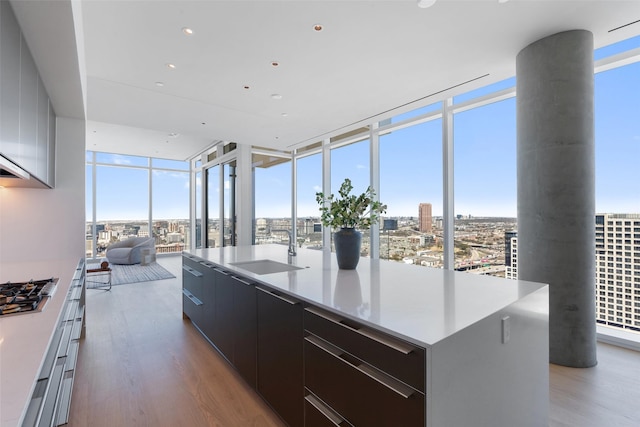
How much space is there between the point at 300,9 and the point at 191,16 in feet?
2.82

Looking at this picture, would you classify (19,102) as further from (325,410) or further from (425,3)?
(425,3)

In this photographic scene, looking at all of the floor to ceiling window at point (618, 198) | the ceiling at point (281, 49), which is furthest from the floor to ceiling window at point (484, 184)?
the floor to ceiling window at point (618, 198)

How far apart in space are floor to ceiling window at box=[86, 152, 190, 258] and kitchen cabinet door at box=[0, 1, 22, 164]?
25.8 feet

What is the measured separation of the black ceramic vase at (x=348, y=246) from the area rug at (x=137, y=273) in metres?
5.25

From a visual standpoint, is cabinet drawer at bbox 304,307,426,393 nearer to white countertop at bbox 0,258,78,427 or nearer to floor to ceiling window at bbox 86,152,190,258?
white countertop at bbox 0,258,78,427

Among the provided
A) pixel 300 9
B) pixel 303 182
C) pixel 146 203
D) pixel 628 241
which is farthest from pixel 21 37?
pixel 146 203

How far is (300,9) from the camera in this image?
2295mm

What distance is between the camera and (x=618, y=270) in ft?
A: 9.81

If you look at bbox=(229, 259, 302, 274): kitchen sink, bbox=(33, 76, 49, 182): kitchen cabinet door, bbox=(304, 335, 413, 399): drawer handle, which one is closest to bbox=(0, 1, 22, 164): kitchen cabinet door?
bbox=(33, 76, 49, 182): kitchen cabinet door

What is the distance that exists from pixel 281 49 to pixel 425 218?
3.03 m

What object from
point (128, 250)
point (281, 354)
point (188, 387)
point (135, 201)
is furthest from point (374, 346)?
point (135, 201)

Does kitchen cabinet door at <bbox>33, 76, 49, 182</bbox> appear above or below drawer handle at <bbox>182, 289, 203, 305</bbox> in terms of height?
above

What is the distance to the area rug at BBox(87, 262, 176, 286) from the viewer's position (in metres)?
5.96

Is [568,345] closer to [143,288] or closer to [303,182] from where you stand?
[303,182]
